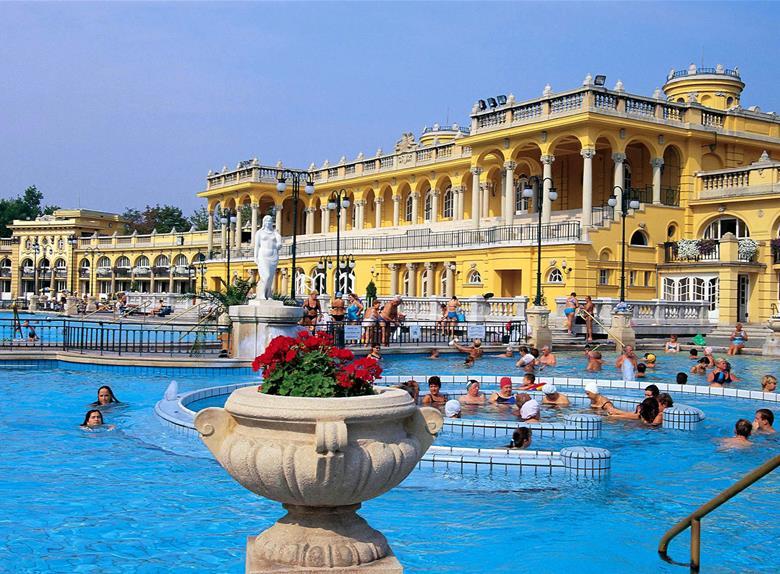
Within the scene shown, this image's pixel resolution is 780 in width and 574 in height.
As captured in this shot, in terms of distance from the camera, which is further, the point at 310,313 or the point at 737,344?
the point at 737,344

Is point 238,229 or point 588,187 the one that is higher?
point 238,229

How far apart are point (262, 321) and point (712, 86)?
37.7 metres

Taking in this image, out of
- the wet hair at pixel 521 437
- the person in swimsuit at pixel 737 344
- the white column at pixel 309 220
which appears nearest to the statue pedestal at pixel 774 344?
the person in swimsuit at pixel 737 344

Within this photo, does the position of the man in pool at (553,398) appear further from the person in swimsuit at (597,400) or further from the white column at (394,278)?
the white column at (394,278)

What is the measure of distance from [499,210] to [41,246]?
5399 cm

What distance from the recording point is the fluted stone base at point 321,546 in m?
4.75

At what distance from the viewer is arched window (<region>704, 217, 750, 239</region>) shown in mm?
36250

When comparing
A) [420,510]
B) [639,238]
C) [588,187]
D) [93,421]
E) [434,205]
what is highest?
[434,205]

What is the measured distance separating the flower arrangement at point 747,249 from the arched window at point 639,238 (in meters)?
3.95

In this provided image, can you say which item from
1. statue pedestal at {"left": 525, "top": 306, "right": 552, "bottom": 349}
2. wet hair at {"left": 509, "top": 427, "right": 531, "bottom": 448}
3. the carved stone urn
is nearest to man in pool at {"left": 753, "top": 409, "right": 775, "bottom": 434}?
wet hair at {"left": 509, "top": 427, "right": 531, "bottom": 448}

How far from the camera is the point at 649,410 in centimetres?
1311

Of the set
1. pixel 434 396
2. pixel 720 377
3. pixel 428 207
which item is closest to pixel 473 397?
pixel 434 396

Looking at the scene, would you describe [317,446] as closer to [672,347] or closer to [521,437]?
[521,437]

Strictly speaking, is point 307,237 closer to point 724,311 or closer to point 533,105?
point 533,105
